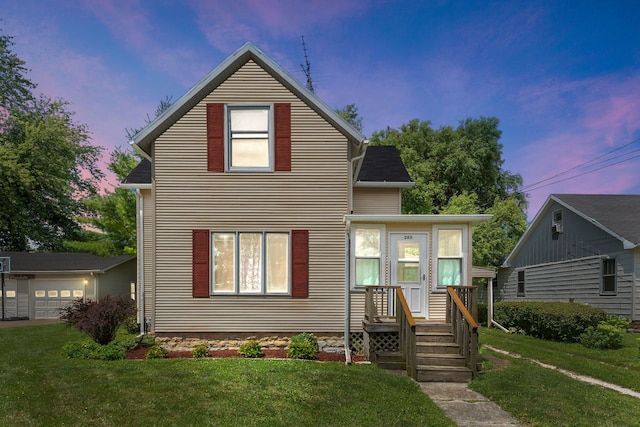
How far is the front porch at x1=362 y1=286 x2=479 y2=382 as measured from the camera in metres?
7.64

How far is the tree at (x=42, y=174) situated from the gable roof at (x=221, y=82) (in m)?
18.4

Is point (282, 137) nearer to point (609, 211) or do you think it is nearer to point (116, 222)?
point (116, 222)

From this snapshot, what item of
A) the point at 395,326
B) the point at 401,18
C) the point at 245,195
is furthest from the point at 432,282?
the point at 401,18

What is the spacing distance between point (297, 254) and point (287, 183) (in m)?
1.88

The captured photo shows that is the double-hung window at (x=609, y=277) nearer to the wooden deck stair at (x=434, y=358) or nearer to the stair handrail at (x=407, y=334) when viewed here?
the wooden deck stair at (x=434, y=358)

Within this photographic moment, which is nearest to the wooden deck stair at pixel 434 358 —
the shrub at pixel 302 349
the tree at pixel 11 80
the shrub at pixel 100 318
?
the shrub at pixel 302 349

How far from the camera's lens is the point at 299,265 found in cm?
972

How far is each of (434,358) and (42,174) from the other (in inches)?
1037

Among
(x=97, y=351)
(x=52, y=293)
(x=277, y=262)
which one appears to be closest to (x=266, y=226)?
(x=277, y=262)

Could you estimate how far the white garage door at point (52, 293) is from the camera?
63.2ft

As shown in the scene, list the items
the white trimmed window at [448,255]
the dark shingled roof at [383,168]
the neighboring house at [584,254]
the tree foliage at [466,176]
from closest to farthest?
the white trimmed window at [448,255] → the dark shingled roof at [383,168] → the neighboring house at [584,254] → the tree foliage at [466,176]

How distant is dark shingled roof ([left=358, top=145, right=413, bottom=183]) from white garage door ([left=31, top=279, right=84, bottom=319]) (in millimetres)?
15833

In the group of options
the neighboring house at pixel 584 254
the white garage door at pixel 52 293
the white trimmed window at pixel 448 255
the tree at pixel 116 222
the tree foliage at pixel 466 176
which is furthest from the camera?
the tree foliage at pixel 466 176

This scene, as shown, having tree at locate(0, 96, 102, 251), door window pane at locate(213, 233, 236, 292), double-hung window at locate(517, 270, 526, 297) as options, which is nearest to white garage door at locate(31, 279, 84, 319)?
tree at locate(0, 96, 102, 251)
